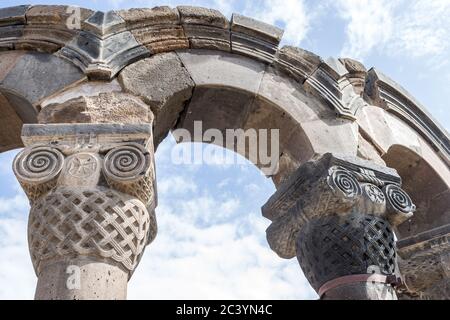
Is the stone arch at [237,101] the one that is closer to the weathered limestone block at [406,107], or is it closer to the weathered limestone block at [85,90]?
the weathered limestone block at [85,90]

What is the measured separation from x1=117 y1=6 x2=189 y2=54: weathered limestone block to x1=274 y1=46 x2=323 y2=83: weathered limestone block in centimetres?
93

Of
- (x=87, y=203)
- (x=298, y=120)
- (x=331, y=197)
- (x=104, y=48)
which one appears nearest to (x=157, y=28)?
(x=104, y=48)

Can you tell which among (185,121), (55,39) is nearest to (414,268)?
(185,121)

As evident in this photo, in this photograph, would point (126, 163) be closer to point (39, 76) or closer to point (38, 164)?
point (38, 164)

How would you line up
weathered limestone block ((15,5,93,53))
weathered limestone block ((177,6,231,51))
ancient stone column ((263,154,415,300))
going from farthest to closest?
weathered limestone block ((177,6,231,51)) → weathered limestone block ((15,5,93,53)) → ancient stone column ((263,154,415,300))

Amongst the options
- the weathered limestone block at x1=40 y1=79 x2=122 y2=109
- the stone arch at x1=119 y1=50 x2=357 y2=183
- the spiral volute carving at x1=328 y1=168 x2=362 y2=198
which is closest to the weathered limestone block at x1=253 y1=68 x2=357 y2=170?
the stone arch at x1=119 y1=50 x2=357 y2=183

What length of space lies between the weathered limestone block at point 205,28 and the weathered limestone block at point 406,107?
1.65 m

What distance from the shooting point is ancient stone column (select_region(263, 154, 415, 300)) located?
421 cm

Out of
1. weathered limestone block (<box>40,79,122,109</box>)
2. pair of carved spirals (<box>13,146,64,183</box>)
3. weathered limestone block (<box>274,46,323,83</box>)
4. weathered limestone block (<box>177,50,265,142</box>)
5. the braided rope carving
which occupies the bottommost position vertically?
the braided rope carving

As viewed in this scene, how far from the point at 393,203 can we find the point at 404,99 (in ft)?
6.77

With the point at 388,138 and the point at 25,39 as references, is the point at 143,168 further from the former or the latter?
the point at 388,138

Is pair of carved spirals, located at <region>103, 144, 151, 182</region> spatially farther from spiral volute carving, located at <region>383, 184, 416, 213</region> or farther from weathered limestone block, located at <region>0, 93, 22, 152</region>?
spiral volute carving, located at <region>383, 184, 416, 213</region>
